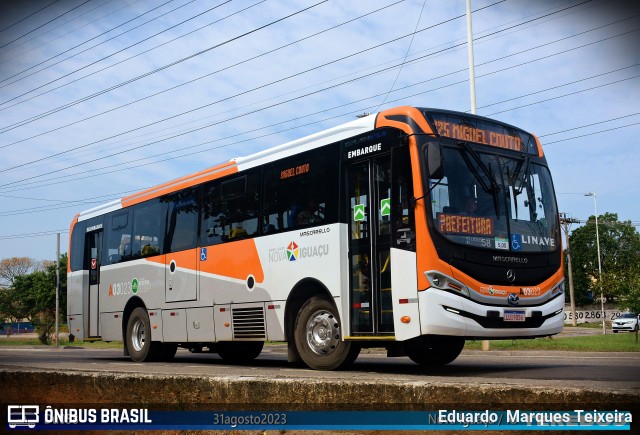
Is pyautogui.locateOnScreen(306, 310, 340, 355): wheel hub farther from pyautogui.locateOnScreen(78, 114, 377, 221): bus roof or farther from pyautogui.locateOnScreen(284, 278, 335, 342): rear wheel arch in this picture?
pyautogui.locateOnScreen(78, 114, 377, 221): bus roof

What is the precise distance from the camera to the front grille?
12594 mm

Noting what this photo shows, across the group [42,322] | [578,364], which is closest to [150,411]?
[578,364]

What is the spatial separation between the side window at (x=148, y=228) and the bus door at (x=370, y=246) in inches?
257

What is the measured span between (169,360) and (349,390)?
11434mm

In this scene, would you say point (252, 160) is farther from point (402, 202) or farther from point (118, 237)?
point (118, 237)

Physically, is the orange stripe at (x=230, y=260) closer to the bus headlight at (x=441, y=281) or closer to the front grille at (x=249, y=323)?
the front grille at (x=249, y=323)

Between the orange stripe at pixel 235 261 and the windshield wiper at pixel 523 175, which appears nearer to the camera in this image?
the windshield wiper at pixel 523 175

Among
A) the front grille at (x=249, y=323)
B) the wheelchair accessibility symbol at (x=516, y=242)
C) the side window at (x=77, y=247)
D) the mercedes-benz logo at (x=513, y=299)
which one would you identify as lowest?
the front grille at (x=249, y=323)

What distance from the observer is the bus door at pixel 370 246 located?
10.2 m

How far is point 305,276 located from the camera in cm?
1153

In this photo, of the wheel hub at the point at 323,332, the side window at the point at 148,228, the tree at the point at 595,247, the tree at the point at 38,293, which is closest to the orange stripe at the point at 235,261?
the wheel hub at the point at 323,332

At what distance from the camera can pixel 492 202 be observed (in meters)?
10.4

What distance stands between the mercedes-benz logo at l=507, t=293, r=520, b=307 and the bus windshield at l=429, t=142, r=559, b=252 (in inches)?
25.4

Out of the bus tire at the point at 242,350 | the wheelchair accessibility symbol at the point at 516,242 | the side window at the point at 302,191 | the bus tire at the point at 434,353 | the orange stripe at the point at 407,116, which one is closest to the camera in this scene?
the orange stripe at the point at 407,116
